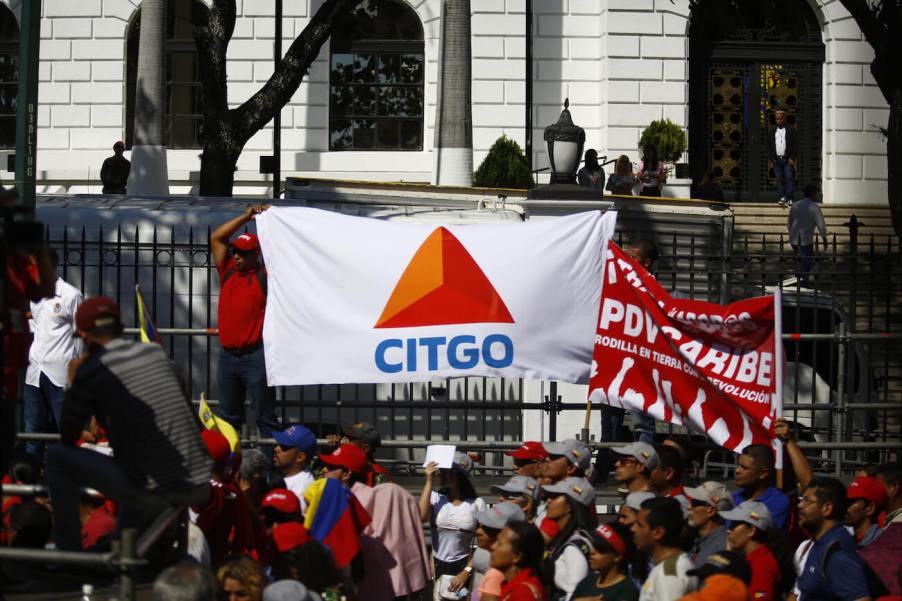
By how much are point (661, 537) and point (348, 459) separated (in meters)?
2.47

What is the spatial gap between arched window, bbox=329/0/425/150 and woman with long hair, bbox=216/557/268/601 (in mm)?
23890

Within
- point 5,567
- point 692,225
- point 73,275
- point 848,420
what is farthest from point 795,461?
point 692,225

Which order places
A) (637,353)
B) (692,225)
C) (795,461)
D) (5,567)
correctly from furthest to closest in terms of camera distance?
(692,225), (637,353), (795,461), (5,567)

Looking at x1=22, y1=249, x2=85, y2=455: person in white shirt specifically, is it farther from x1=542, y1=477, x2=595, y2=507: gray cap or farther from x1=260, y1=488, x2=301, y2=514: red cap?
x1=542, y1=477, x2=595, y2=507: gray cap

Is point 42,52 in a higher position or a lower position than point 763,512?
higher

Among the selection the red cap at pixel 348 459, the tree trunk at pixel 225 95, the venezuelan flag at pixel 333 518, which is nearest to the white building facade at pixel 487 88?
the tree trunk at pixel 225 95

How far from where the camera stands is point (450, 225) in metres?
12.9

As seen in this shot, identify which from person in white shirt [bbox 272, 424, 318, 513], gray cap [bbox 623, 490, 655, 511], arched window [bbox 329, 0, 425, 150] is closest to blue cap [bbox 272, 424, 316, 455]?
person in white shirt [bbox 272, 424, 318, 513]

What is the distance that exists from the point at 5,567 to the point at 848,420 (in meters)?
8.03

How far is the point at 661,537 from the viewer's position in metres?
8.70

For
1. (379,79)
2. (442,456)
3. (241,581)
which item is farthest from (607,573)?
(379,79)

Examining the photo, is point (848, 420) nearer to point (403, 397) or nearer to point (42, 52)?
point (403, 397)

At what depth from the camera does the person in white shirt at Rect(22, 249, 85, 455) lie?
13.0 meters

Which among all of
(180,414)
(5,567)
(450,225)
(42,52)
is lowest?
(5,567)
